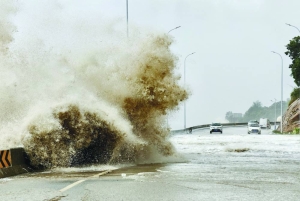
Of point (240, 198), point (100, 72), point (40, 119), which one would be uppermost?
point (100, 72)

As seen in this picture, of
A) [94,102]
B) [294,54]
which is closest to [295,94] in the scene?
[294,54]

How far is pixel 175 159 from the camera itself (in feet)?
76.6

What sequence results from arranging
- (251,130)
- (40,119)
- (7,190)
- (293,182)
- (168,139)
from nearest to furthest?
(7,190) < (293,182) < (40,119) < (168,139) < (251,130)

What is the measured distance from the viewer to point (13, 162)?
16984mm

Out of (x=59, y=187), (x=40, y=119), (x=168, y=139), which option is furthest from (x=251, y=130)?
(x=59, y=187)

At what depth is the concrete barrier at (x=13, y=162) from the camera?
1628 centimetres

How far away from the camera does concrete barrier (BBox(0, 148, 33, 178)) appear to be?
53.4ft

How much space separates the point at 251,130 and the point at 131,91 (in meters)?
61.4

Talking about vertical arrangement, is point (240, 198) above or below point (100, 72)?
below

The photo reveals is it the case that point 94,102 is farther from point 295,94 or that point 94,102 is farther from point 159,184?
point 295,94

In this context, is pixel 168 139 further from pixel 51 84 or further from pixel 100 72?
pixel 51 84

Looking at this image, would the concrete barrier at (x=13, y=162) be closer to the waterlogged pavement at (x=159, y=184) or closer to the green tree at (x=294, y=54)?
the waterlogged pavement at (x=159, y=184)

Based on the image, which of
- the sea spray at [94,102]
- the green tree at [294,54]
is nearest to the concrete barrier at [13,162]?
the sea spray at [94,102]

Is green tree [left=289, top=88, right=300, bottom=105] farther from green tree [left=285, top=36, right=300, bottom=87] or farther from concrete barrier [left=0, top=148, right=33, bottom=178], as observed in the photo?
concrete barrier [left=0, top=148, right=33, bottom=178]
